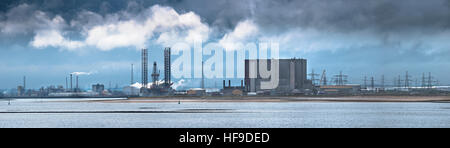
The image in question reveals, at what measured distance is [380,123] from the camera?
63.4m

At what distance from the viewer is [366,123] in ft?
208
